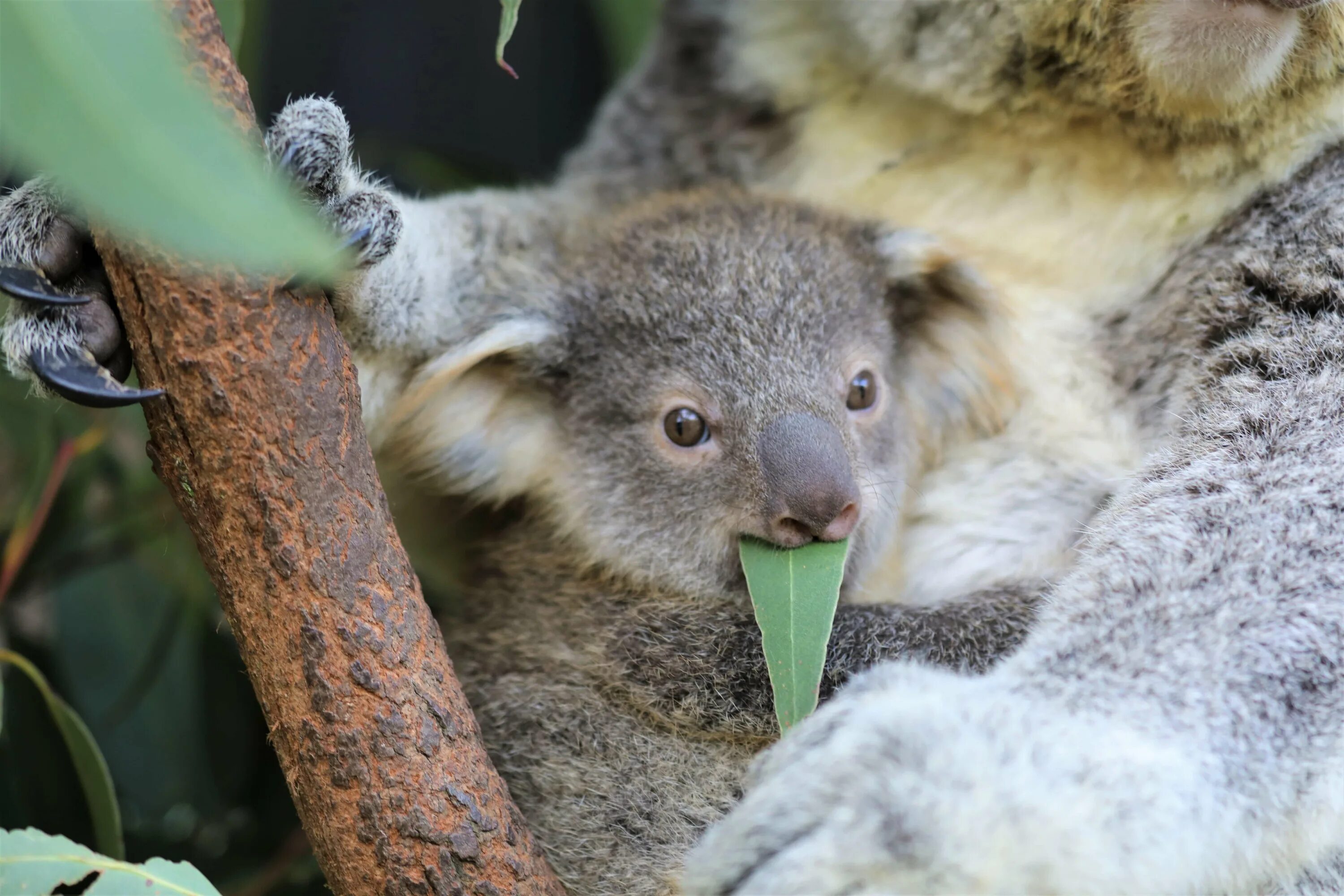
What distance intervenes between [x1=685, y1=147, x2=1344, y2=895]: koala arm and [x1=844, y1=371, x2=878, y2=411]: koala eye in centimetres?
38

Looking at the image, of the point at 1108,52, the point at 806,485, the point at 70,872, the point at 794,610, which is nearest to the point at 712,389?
the point at 806,485

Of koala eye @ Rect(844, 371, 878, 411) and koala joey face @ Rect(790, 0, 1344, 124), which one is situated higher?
koala joey face @ Rect(790, 0, 1344, 124)

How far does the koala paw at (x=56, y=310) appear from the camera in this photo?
4.55 feet

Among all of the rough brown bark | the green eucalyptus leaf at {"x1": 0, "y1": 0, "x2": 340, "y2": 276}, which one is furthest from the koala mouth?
the green eucalyptus leaf at {"x1": 0, "y1": 0, "x2": 340, "y2": 276}

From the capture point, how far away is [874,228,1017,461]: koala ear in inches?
83.0

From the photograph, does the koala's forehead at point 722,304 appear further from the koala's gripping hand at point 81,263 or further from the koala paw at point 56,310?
the koala paw at point 56,310

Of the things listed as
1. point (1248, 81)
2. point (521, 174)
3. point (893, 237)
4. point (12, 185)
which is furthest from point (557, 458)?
point (521, 174)

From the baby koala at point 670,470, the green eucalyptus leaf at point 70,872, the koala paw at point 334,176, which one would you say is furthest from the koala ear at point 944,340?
the green eucalyptus leaf at point 70,872

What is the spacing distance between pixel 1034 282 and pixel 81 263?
1.45 meters

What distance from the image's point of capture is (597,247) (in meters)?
2.08

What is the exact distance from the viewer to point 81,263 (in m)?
1.49

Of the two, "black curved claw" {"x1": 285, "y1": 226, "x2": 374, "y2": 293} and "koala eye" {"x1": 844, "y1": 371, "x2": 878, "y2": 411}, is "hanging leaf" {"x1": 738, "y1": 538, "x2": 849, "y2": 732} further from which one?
"black curved claw" {"x1": 285, "y1": 226, "x2": 374, "y2": 293}

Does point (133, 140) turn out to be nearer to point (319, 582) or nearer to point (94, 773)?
point (319, 582)

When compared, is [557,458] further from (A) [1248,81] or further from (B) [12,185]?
(A) [1248,81]
